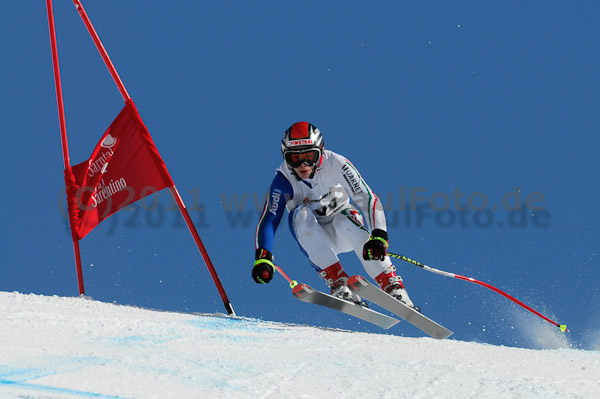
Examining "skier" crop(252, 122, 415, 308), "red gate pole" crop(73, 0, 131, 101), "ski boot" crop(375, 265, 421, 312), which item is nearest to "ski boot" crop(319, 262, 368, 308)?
"skier" crop(252, 122, 415, 308)

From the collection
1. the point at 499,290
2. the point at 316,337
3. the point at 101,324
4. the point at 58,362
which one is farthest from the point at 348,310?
the point at 58,362

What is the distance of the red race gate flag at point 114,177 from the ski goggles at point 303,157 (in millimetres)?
1888

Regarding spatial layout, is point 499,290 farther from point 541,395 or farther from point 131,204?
point 131,204

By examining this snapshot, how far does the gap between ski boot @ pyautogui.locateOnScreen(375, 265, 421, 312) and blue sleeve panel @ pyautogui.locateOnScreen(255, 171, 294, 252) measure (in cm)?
115

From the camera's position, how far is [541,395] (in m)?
3.68

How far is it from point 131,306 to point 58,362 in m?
3.24

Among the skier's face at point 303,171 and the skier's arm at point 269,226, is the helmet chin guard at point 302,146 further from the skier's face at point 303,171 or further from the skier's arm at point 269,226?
the skier's arm at point 269,226

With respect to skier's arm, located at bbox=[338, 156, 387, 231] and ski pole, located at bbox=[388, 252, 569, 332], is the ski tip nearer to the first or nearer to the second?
ski pole, located at bbox=[388, 252, 569, 332]

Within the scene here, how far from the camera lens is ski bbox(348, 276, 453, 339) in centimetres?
627

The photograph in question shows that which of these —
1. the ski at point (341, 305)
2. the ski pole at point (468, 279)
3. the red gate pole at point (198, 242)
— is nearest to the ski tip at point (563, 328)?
the ski pole at point (468, 279)

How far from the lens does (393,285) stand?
6.51 m

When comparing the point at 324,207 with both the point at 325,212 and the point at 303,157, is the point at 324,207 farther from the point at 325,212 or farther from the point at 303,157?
the point at 303,157

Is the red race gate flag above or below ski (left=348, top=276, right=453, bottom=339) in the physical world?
above

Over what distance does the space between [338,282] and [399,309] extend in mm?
649
